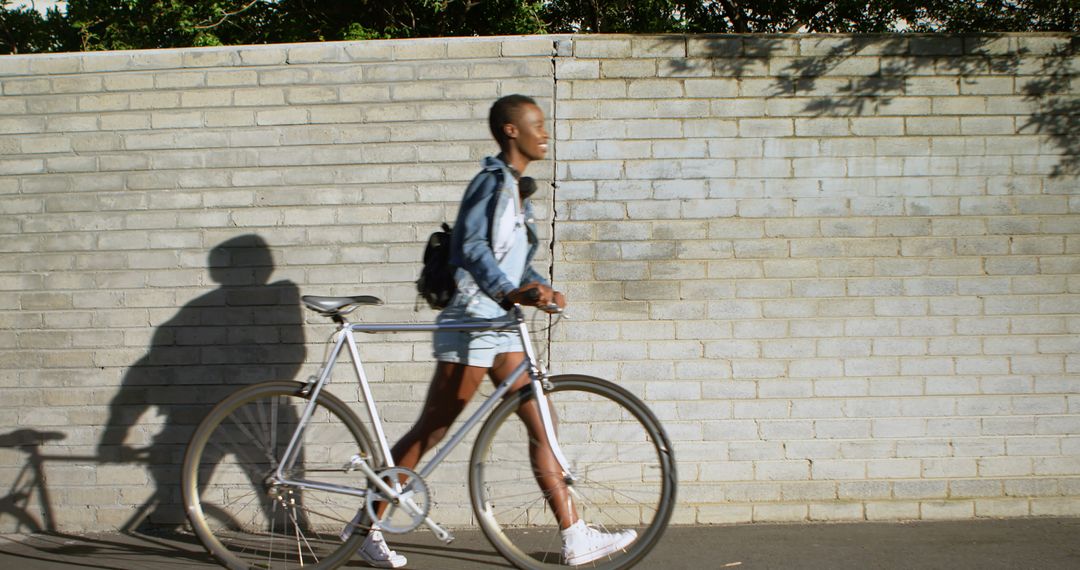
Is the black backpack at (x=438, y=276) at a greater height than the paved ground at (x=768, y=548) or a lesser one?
greater

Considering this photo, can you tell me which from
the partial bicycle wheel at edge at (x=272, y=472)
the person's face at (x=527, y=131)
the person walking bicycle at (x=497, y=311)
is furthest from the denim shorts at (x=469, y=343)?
the person's face at (x=527, y=131)

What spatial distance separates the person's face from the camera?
3.56m

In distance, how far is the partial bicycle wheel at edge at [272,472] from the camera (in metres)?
3.55

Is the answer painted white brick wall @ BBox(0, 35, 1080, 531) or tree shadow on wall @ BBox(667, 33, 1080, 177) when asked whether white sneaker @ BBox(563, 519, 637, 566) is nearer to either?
painted white brick wall @ BBox(0, 35, 1080, 531)

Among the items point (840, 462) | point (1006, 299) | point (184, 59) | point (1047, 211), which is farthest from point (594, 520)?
point (184, 59)

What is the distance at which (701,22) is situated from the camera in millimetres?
9602

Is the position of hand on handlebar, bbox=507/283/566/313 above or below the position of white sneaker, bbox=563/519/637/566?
above

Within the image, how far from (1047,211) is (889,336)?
1.00 meters

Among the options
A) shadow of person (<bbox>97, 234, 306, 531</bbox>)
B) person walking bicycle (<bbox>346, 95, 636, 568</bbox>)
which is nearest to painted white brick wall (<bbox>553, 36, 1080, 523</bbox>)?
person walking bicycle (<bbox>346, 95, 636, 568</bbox>)

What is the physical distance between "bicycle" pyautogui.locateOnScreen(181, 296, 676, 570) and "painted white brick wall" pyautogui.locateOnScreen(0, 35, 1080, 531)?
63cm

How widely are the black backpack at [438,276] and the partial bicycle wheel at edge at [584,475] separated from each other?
0.48 metres

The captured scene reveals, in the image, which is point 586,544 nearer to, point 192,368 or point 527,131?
point 527,131

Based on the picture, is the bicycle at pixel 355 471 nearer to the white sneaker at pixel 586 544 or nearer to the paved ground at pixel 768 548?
the white sneaker at pixel 586 544

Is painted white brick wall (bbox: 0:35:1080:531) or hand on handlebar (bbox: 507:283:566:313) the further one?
painted white brick wall (bbox: 0:35:1080:531)
